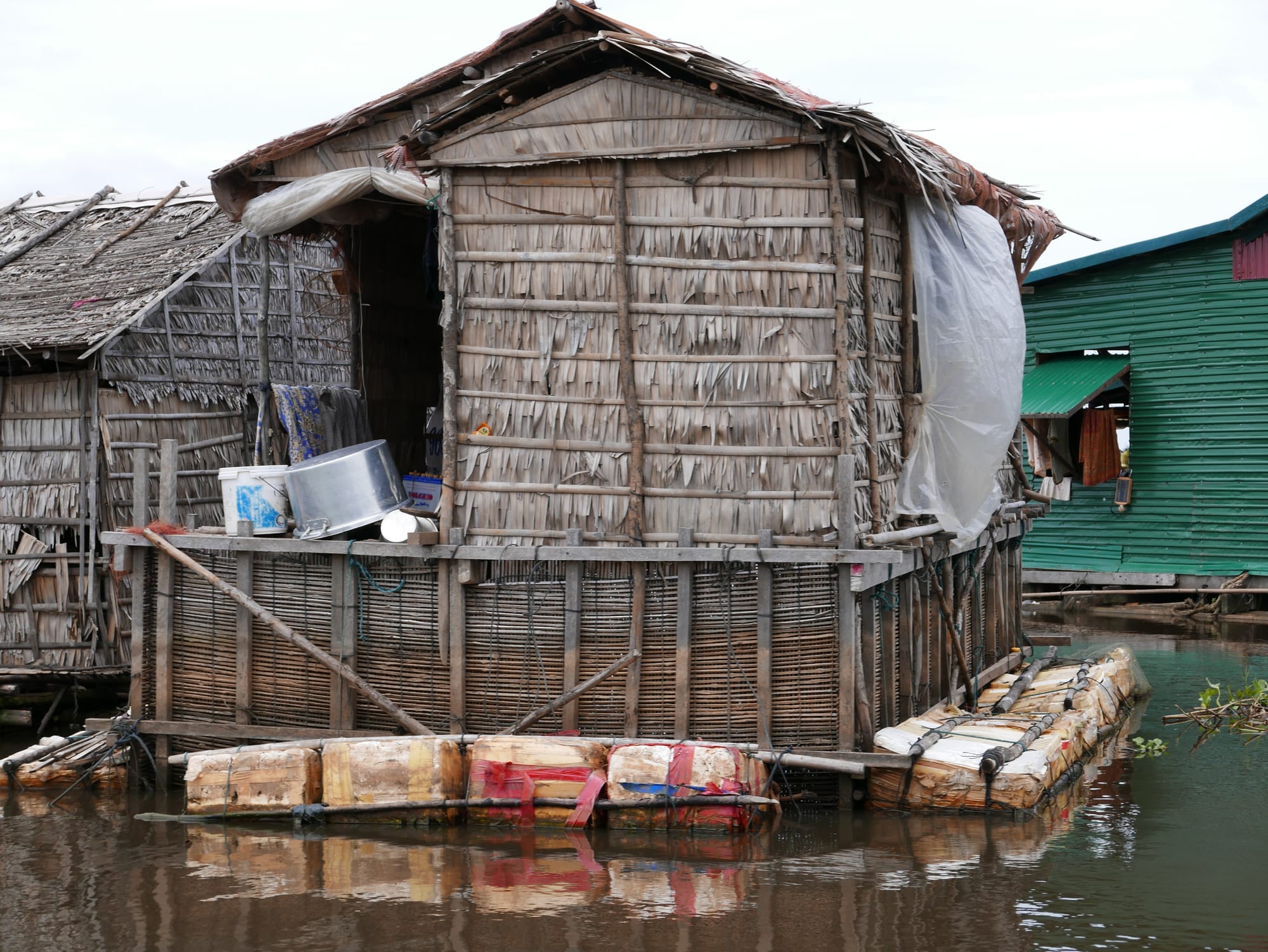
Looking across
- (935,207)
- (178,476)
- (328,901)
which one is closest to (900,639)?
(935,207)

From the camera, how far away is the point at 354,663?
1086cm

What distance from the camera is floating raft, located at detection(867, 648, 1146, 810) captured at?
401 inches

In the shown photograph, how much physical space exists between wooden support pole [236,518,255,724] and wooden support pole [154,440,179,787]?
2.10 feet

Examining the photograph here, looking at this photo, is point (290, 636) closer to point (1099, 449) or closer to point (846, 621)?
point (846, 621)

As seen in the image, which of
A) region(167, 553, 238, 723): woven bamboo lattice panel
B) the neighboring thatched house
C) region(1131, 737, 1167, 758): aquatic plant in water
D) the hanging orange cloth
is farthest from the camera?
the hanging orange cloth

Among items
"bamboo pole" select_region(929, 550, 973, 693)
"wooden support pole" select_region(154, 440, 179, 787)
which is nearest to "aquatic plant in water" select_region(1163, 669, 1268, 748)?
"bamboo pole" select_region(929, 550, 973, 693)

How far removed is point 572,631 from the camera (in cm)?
1032

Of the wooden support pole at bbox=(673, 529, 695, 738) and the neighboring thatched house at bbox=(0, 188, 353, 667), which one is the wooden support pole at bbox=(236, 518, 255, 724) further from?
the neighboring thatched house at bbox=(0, 188, 353, 667)

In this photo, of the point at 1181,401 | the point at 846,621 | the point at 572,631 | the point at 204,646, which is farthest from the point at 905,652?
the point at 1181,401

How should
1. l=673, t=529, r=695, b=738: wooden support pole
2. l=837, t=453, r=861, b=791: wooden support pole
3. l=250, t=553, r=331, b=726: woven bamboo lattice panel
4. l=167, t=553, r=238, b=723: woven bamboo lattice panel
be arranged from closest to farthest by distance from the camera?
l=837, t=453, r=861, b=791: wooden support pole, l=673, t=529, r=695, b=738: wooden support pole, l=250, t=553, r=331, b=726: woven bamboo lattice panel, l=167, t=553, r=238, b=723: woven bamboo lattice panel

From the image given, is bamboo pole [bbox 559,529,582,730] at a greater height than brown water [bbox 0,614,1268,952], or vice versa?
bamboo pole [bbox 559,529,582,730]

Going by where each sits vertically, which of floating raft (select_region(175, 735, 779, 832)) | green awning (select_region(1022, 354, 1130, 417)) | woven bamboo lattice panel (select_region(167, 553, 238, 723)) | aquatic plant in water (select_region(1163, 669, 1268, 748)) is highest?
green awning (select_region(1022, 354, 1130, 417))

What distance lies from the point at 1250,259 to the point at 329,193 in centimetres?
1526

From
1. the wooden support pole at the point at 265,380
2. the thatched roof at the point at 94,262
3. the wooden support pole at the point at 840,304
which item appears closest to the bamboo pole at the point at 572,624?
the wooden support pole at the point at 840,304
